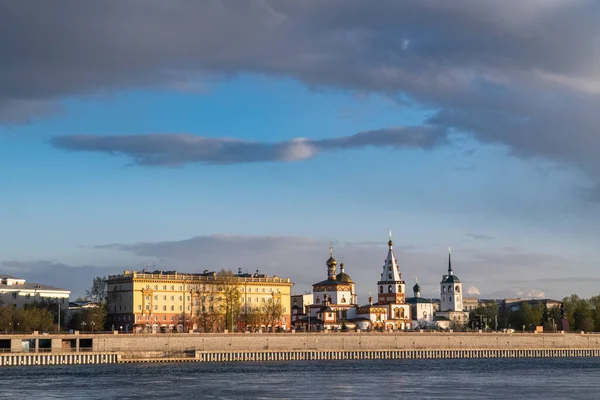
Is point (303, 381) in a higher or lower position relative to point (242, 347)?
lower

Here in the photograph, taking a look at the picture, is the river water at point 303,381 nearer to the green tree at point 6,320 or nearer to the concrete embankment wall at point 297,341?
the concrete embankment wall at point 297,341

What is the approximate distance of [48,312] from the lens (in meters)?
196

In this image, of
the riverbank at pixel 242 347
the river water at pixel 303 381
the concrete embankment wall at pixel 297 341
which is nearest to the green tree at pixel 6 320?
the riverbank at pixel 242 347

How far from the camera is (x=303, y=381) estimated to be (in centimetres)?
11694

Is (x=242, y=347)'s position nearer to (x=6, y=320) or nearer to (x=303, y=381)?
(x=6, y=320)

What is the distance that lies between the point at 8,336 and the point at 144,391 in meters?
58.1

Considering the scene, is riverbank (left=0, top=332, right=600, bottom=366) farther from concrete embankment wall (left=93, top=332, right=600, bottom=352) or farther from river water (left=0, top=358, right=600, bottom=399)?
river water (left=0, top=358, right=600, bottom=399)

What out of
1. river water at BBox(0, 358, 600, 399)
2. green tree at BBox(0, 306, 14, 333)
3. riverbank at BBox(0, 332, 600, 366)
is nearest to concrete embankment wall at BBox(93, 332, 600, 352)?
riverbank at BBox(0, 332, 600, 366)

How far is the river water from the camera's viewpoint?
325ft

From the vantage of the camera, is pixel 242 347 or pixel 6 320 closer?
pixel 242 347

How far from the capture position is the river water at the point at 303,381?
98.9 m

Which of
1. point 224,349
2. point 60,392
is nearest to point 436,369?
point 224,349

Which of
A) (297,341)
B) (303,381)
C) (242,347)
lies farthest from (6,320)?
(303,381)

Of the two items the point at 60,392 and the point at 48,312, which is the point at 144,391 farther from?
the point at 48,312
